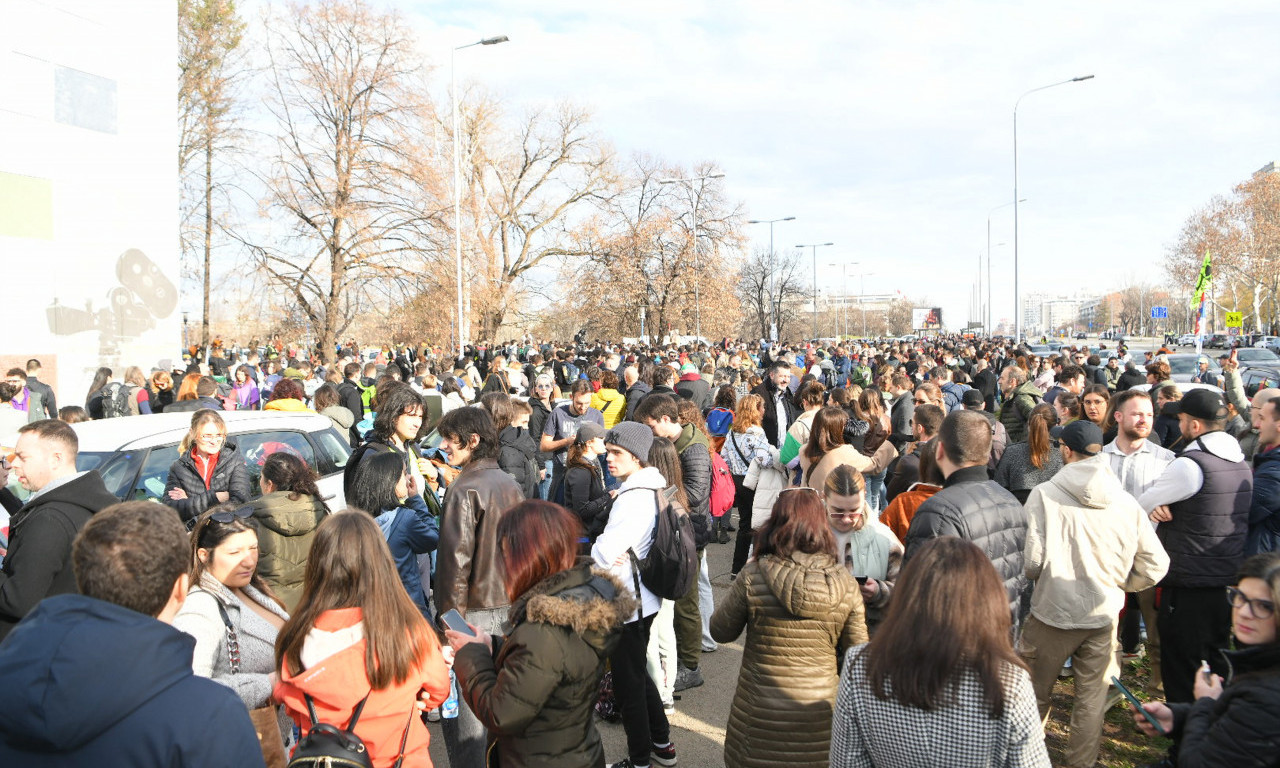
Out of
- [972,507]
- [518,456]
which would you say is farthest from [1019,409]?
[972,507]

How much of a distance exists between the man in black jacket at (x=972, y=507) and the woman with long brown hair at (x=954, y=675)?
125cm

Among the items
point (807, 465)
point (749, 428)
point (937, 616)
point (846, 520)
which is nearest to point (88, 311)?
point (749, 428)

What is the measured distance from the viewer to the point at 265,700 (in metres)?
3.05

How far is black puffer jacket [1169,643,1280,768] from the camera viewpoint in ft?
7.35

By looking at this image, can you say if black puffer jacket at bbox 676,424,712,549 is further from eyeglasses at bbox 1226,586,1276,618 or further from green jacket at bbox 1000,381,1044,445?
green jacket at bbox 1000,381,1044,445

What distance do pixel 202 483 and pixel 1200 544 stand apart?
6.06m

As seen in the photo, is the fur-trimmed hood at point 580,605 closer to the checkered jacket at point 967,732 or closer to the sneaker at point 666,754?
the checkered jacket at point 967,732

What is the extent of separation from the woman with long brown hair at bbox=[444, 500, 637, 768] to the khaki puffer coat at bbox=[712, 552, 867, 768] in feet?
2.38

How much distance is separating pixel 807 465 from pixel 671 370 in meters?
4.39

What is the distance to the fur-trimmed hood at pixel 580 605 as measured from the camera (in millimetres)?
2799

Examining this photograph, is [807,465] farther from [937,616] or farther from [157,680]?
[157,680]

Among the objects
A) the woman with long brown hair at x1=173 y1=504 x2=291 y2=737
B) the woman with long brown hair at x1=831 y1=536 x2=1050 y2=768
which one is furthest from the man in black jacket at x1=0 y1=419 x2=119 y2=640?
the woman with long brown hair at x1=831 y1=536 x2=1050 y2=768

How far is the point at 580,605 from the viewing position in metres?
2.82

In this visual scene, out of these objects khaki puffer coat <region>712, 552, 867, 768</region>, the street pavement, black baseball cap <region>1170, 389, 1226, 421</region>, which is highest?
black baseball cap <region>1170, 389, 1226, 421</region>
